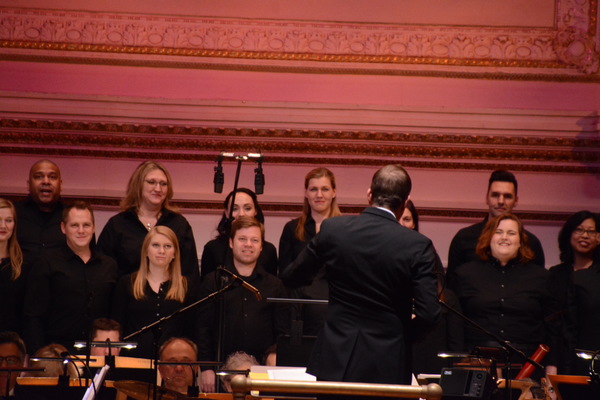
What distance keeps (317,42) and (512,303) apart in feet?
6.71

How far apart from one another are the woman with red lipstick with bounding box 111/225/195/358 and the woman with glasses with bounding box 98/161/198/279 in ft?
0.64

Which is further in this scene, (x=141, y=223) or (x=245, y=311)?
(x=141, y=223)

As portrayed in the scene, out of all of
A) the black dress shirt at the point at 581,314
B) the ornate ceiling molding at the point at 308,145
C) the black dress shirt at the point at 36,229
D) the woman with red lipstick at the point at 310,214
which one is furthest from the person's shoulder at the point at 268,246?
the black dress shirt at the point at 581,314

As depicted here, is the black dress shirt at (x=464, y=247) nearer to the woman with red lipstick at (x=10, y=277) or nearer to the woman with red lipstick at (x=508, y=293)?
the woman with red lipstick at (x=508, y=293)

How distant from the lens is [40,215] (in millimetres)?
5180

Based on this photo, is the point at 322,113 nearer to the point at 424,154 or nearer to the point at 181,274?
the point at 424,154

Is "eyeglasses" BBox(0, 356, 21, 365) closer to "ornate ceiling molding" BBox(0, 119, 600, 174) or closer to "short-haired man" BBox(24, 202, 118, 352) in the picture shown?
"short-haired man" BBox(24, 202, 118, 352)

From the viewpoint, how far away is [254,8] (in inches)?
231

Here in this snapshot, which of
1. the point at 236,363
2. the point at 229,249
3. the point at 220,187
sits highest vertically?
the point at 220,187

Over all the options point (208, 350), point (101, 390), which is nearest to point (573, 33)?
point (208, 350)

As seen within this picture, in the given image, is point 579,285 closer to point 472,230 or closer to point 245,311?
point 472,230

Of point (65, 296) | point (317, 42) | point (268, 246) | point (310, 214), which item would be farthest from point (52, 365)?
point (317, 42)

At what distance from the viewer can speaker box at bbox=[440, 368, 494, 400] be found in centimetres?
355

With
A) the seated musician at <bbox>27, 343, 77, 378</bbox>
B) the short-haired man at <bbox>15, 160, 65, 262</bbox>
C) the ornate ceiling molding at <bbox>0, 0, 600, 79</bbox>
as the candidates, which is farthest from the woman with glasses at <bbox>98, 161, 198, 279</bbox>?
the ornate ceiling molding at <bbox>0, 0, 600, 79</bbox>
